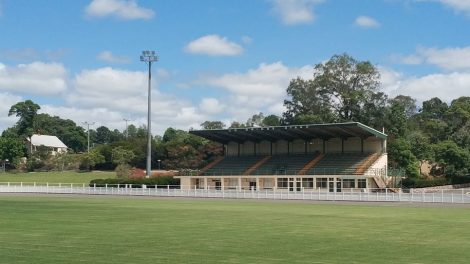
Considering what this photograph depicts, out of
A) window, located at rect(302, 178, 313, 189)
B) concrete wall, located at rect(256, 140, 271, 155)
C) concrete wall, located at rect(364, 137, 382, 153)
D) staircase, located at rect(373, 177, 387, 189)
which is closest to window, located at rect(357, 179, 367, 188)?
staircase, located at rect(373, 177, 387, 189)

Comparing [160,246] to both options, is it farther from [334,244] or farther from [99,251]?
[334,244]

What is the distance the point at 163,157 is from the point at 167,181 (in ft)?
145

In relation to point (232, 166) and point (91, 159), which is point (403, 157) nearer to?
point (232, 166)

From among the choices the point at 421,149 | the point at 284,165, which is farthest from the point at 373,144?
the point at 421,149

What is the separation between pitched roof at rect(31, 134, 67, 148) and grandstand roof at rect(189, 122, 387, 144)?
80.2m

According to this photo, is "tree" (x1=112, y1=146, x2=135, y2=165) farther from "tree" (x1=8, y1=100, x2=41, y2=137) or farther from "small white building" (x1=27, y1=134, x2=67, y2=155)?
"tree" (x1=8, y1=100, x2=41, y2=137)

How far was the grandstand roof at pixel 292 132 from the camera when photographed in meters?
74.4

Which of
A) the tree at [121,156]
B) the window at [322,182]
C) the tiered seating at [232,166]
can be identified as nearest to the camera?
the window at [322,182]

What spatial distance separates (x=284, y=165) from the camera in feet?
263

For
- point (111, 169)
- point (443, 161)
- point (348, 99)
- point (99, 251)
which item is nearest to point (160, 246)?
point (99, 251)

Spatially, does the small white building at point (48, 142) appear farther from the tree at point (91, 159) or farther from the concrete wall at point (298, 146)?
the concrete wall at point (298, 146)

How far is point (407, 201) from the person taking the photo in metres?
49.0

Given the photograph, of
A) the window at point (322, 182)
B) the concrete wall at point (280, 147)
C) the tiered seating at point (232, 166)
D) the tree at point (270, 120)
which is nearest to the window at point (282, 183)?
the window at point (322, 182)

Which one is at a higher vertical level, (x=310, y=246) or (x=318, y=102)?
(x=318, y=102)
